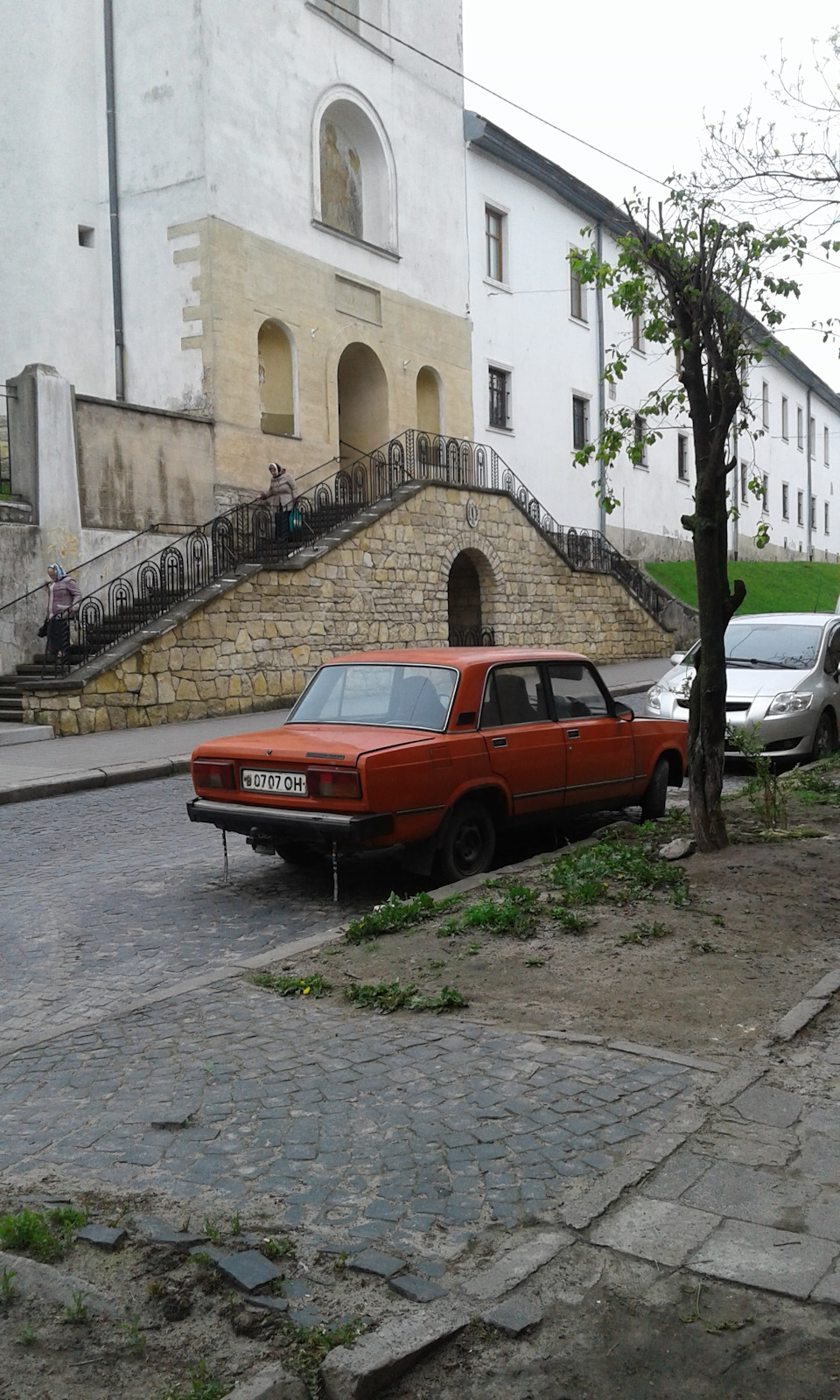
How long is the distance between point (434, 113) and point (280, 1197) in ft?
97.1

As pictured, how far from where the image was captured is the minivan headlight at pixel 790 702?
12.2 meters

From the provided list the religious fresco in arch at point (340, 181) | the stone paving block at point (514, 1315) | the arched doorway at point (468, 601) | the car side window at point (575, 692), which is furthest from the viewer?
the arched doorway at point (468, 601)

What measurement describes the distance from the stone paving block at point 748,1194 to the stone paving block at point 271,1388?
123 cm

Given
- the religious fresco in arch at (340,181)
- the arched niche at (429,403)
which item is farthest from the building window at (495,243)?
the religious fresco in arch at (340,181)

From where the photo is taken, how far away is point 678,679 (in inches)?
532

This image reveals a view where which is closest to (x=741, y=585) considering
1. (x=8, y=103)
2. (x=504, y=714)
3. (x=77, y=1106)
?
(x=504, y=714)

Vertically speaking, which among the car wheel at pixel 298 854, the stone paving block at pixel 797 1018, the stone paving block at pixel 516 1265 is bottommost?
the stone paving block at pixel 516 1265

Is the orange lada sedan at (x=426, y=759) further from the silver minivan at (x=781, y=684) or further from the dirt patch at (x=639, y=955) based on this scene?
the silver minivan at (x=781, y=684)

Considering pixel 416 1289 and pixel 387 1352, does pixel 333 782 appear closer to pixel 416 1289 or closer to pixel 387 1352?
pixel 416 1289

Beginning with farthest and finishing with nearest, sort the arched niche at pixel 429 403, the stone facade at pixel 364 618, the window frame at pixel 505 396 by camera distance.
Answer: the window frame at pixel 505 396, the arched niche at pixel 429 403, the stone facade at pixel 364 618

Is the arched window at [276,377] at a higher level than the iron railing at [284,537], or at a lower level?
higher

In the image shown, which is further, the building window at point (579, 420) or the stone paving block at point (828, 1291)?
the building window at point (579, 420)

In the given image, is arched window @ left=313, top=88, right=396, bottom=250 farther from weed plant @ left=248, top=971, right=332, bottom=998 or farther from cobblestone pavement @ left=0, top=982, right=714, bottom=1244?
cobblestone pavement @ left=0, top=982, right=714, bottom=1244

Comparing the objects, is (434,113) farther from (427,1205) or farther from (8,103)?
(427,1205)
